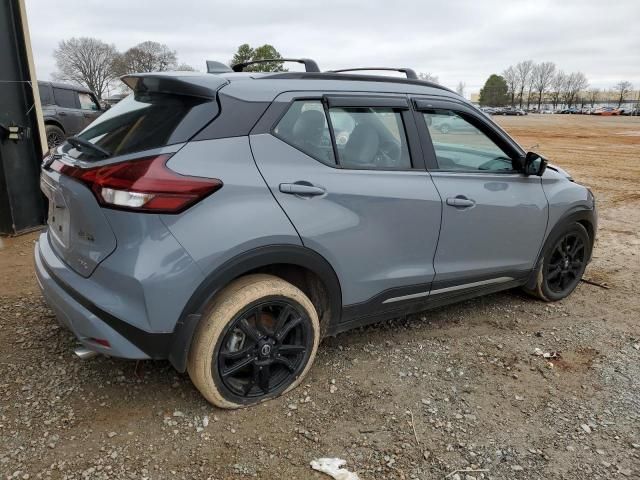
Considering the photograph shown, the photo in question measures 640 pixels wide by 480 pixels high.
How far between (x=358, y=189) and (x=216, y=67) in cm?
117

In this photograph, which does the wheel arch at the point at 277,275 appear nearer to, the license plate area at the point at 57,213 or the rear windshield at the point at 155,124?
the rear windshield at the point at 155,124

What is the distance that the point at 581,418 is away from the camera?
2799mm

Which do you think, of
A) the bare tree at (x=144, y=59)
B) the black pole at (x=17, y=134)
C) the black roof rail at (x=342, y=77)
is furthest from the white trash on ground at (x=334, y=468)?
the bare tree at (x=144, y=59)

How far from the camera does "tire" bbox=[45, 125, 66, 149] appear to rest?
11.3 m

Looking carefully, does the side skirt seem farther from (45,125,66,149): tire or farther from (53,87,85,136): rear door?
(53,87,85,136): rear door

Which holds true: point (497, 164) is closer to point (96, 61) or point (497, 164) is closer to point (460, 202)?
point (460, 202)

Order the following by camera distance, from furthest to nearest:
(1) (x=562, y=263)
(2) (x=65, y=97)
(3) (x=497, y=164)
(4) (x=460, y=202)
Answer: (2) (x=65, y=97)
(1) (x=562, y=263)
(3) (x=497, y=164)
(4) (x=460, y=202)

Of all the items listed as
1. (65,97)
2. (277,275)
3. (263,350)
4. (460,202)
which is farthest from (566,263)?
(65,97)

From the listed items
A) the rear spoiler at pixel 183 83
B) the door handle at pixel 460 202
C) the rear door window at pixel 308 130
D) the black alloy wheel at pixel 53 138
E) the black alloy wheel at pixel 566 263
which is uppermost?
the rear spoiler at pixel 183 83

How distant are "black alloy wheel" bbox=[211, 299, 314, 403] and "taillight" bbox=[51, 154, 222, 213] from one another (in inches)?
24.9

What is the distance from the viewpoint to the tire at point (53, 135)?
37.0 feet

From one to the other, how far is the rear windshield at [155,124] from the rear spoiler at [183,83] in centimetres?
3

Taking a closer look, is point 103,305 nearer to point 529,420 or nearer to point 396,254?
point 396,254

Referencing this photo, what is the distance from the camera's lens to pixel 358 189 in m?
2.79
